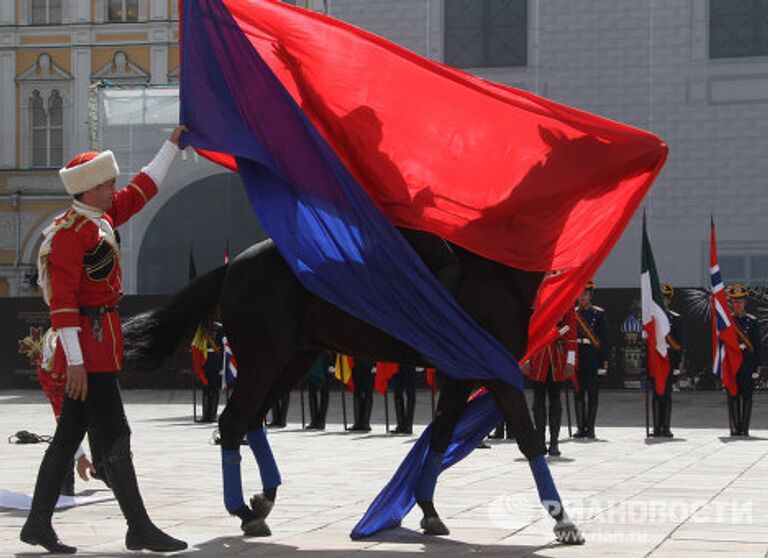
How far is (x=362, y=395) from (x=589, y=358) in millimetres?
3239

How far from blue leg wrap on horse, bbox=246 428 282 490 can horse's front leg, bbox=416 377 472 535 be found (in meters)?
0.86

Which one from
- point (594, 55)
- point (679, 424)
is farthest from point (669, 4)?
point (679, 424)

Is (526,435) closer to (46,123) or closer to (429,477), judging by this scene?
(429,477)

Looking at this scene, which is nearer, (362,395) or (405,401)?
(405,401)

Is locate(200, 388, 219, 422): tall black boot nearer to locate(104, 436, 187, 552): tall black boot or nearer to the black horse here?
the black horse

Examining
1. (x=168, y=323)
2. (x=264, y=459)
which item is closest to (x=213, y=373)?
(x=264, y=459)

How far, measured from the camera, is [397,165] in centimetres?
856

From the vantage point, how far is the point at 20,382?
104 feet

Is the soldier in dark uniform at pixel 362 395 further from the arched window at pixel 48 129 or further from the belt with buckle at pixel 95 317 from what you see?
the arched window at pixel 48 129

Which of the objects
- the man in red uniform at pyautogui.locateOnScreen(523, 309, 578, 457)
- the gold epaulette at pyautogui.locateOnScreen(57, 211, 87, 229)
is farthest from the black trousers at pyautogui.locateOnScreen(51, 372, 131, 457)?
the man in red uniform at pyautogui.locateOnScreen(523, 309, 578, 457)

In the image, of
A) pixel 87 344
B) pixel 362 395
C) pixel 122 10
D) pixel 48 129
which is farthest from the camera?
pixel 122 10

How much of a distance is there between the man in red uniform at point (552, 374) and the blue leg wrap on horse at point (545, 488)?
7.31 meters

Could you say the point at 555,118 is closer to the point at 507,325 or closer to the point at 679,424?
the point at 507,325

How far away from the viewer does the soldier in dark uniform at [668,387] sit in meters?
18.2
